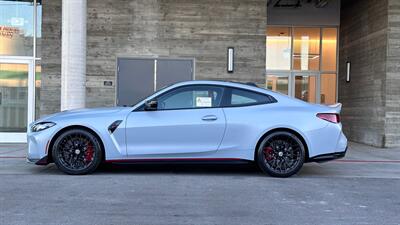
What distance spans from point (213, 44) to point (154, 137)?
19.3ft

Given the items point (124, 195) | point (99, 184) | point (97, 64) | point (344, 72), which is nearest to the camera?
point (124, 195)

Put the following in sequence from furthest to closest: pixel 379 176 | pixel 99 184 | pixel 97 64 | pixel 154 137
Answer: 1. pixel 97 64
2. pixel 379 176
3. pixel 154 137
4. pixel 99 184

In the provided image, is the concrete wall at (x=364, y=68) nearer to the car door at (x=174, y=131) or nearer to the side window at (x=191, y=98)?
the side window at (x=191, y=98)

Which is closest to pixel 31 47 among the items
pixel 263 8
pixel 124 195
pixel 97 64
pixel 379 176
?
pixel 97 64

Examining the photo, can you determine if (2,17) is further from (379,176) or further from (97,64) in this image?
(379,176)

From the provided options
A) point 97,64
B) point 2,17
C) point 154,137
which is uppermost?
point 2,17

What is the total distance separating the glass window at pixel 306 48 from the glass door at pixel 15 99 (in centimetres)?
936

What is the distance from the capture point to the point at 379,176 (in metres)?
8.33

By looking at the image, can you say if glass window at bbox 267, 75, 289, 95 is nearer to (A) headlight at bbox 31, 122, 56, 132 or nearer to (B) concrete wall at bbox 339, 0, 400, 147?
(B) concrete wall at bbox 339, 0, 400, 147

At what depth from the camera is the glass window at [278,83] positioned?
17828 millimetres

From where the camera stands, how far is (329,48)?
17562mm

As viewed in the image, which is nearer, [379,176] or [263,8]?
[379,176]

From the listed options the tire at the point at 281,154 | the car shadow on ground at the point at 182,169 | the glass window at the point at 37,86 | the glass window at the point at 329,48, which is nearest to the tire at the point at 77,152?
the car shadow on ground at the point at 182,169

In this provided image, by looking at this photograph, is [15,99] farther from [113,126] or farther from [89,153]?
[113,126]
